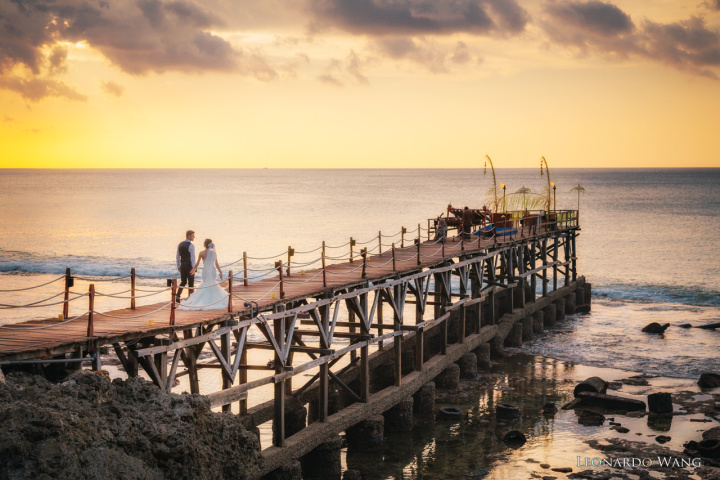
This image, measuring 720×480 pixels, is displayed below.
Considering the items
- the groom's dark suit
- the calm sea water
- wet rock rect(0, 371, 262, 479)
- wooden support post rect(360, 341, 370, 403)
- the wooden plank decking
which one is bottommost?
the calm sea water

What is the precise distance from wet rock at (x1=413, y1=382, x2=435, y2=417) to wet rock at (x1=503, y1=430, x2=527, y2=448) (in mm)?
2515

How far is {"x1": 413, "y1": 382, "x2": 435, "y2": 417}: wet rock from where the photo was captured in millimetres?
19531

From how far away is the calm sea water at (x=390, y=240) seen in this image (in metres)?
30.8

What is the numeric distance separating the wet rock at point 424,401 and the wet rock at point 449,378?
2221mm

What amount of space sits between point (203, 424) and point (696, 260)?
58.9 m

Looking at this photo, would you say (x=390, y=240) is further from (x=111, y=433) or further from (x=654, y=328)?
(x=111, y=433)

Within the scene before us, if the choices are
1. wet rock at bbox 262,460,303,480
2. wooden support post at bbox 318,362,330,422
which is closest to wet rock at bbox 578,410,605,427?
wooden support post at bbox 318,362,330,422

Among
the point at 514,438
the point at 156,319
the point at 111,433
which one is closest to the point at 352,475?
the point at 514,438

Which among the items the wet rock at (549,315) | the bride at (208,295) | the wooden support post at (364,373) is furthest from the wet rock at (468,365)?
the bride at (208,295)

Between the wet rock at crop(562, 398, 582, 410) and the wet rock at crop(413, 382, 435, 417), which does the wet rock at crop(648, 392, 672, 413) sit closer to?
the wet rock at crop(562, 398, 582, 410)

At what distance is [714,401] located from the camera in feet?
68.8

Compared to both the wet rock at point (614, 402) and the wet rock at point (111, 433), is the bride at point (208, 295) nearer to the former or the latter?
the wet rock at point (111, 433)

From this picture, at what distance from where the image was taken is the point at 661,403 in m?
19.6

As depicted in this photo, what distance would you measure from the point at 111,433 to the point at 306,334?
Answer: 7.52 metres
